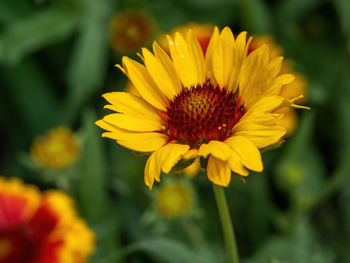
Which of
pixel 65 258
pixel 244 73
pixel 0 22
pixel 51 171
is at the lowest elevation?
pixel 65 258

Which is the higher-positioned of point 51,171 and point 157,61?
point 157,61

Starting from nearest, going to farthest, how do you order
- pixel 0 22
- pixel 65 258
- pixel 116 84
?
pixel 65 258 → pixel 116 84 → pixel 0 22

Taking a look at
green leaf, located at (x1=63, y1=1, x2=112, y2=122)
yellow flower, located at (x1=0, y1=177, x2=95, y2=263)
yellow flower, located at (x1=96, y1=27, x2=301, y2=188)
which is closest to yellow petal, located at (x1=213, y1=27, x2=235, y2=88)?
yellow flower, located at (x1=96, y1=27, x2=301, y2=188)

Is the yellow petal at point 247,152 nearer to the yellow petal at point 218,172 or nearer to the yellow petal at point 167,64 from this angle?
the yellow petal at point 218,172

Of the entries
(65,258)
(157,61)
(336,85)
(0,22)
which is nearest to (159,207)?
(65,258)

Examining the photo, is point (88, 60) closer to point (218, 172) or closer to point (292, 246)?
point (292, 246)

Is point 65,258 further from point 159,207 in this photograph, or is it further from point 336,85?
point 336,85

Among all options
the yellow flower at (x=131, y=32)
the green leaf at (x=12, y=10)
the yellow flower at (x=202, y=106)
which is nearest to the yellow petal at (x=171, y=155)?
the yellow flower at (x=202, y=106)

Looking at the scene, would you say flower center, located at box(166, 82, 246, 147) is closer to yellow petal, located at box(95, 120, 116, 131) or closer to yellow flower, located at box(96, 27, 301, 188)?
yellow flower, located at box(96, 27, 301, 188)
